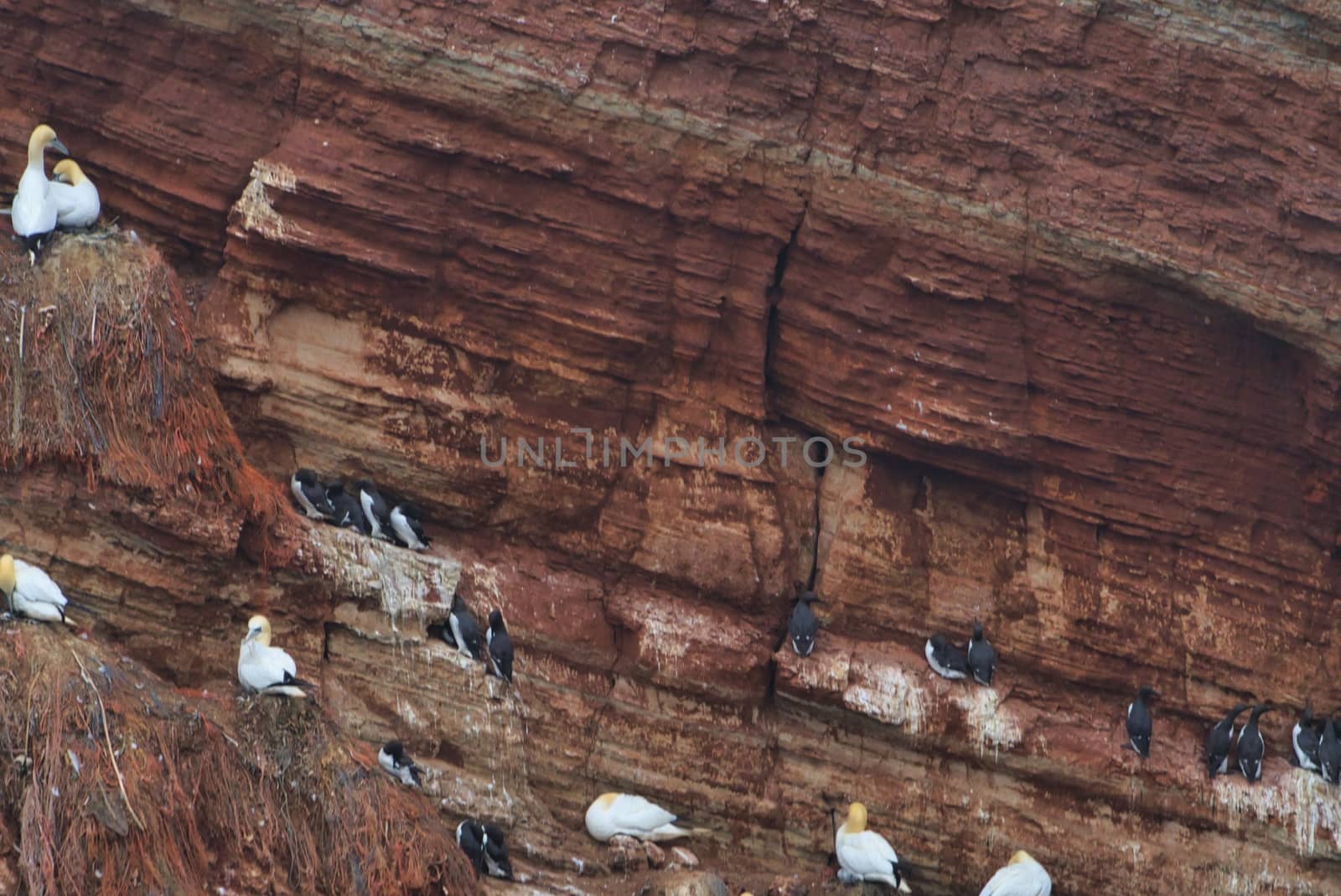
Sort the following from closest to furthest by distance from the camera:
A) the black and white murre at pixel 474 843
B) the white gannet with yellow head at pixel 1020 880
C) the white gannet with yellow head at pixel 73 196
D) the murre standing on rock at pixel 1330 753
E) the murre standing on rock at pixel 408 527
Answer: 1. the black and white murre at pixel 474 843
2. the white gannet with yellow head at pixel 73 196
3. the white gannet with yellow head at pixel 1020 880
4. the murre standing on rock at pixel 408 527
5. the murre standing on rock at pixel 1330 753

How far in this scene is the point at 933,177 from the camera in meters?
17.1

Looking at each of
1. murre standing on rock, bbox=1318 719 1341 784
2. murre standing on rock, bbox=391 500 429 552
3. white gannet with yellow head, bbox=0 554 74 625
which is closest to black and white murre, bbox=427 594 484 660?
murre standing on rock, bbox=391 500 429 552

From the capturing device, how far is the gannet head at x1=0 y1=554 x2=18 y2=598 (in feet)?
47.6

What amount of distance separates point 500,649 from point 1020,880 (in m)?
4.25

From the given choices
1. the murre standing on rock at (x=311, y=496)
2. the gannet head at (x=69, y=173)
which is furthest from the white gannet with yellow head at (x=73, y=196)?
the murre standing on rock at (x=311, y=496)

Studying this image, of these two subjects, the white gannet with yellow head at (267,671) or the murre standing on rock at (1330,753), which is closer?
the white gannet with yellow head at (267,671)

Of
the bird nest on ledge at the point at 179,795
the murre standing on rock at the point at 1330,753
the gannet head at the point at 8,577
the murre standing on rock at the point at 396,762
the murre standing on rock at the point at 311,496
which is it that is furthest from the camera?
the murre standing on rock at the point at 1330,753

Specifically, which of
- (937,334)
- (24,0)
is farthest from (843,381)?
(24,0)

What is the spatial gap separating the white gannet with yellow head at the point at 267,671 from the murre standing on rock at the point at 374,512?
6.05 feet

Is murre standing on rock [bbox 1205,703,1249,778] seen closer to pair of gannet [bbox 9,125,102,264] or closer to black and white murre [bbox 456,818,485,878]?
black and white murre [bbox 456,818,485,878]

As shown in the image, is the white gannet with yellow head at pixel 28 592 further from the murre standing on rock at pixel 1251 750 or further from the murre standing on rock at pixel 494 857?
the murre standing on rock at pixel 1251 750

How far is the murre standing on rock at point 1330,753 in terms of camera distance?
17.3 meters

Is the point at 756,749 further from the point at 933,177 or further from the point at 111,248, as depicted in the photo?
the point at 111,248

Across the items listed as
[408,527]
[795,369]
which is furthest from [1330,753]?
[408,527]
